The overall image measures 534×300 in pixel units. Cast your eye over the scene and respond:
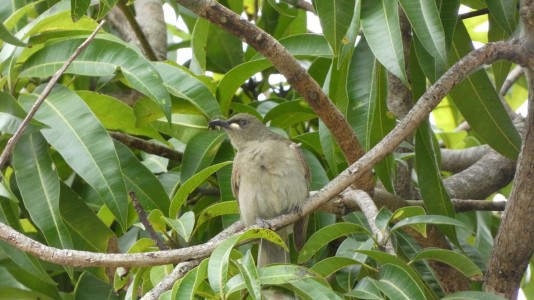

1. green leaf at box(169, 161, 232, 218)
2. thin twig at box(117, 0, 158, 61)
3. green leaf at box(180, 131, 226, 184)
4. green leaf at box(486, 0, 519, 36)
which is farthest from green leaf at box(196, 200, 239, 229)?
thin twig at box(117, 0, 158, 61)

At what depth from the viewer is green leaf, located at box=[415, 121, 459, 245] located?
15.3 ft

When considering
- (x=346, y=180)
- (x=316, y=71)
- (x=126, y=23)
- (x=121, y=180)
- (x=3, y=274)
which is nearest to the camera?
(x=346, y=180)

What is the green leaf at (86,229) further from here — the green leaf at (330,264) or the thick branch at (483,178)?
the thick branch at (483,178)

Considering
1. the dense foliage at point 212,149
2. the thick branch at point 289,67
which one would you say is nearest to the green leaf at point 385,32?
the dense foliage at point 212,149

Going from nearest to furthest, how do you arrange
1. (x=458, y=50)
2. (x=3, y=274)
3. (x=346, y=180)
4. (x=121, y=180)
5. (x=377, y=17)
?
(x=346, y=180) < (x=377, y=17) < (x=121, y=180) < (x=458, y=50) < (x=3, y=274)

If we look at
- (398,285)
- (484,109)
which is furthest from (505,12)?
(398,285)

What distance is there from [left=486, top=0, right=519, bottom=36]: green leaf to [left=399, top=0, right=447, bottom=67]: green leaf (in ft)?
1.85

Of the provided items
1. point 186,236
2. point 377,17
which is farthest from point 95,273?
point 377,17

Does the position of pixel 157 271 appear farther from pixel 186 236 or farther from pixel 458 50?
pixel 458 50

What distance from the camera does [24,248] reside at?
353 centimetres

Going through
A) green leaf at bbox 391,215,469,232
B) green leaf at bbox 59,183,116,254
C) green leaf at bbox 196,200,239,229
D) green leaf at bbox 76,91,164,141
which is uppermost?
green leaf at bbox 76,91,164,141

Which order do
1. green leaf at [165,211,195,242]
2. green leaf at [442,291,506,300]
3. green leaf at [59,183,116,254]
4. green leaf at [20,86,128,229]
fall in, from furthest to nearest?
green leaf at [59,183,116,254], green leaf at [20,86,128,229], green leaf at [165,211,195,242], green leaf at [442,291,506,300]

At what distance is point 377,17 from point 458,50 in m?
0.83

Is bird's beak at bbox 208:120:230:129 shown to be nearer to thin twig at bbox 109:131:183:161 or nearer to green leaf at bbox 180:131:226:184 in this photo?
green leaf at bbox 180:131:226:184
